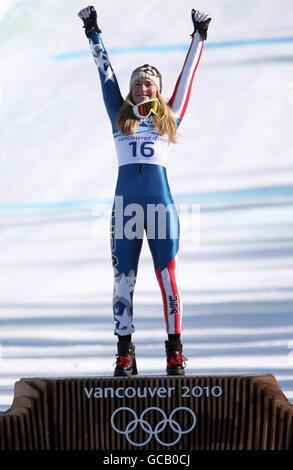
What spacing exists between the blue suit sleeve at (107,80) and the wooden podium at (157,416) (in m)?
1.28

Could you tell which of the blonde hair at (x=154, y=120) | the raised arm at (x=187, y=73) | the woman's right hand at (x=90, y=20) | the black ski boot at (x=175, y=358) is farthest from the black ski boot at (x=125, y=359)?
the woman's right hand at (x=90, y=20)

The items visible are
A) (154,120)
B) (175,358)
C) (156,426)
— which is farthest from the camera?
(154,120)

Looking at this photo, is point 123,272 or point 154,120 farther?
point 154,120

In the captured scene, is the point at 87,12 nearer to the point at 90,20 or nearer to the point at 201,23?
the point at 90,20

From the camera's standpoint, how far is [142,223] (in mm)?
3068

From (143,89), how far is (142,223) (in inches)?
24.9

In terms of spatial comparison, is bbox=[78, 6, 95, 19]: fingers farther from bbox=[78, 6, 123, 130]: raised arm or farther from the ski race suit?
the ski race suit

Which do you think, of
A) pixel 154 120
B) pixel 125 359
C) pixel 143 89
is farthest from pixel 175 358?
pixel 143 89

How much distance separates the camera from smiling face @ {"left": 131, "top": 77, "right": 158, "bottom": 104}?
3.21 m

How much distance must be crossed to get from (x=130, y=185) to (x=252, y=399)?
106cm

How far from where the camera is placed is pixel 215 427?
266 centimetres

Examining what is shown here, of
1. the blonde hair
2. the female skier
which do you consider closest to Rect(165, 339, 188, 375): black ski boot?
the female skier
